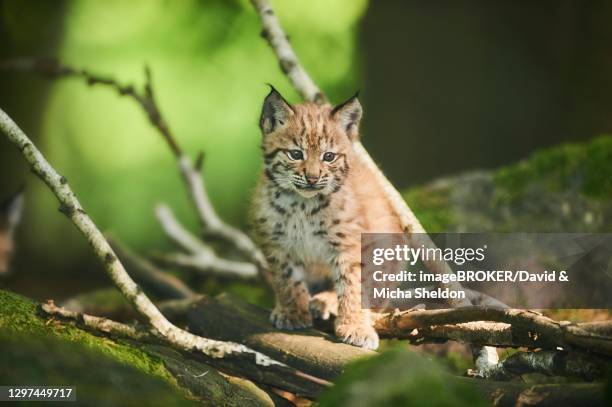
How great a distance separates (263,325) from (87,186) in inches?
201

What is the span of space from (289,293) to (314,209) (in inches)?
18.8

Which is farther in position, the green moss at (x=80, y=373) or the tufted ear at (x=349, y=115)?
the tufted ear at (x=349, y=115)

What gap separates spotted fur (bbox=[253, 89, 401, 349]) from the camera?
3238mm

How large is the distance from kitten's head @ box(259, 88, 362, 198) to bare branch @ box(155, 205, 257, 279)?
6.60ft

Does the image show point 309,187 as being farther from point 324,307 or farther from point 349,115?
point 324,307

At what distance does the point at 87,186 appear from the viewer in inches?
305

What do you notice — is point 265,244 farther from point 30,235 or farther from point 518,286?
point 30,235

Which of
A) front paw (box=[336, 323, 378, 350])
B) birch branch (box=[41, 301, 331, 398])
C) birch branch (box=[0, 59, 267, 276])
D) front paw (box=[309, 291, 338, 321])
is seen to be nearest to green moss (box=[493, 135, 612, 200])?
birch branch (box=[0, 59, 267, 276])

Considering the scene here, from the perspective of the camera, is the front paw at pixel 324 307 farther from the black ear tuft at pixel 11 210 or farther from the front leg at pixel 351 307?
the black ear tuft at pixel 11 210

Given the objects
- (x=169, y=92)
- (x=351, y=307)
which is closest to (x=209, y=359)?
(x=351, y=307)

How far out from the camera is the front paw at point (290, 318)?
3336 mm

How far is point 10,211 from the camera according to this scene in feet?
17.2

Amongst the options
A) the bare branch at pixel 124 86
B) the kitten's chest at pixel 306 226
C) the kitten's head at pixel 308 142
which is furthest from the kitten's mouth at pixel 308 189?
the bare branch at pixel 124 86

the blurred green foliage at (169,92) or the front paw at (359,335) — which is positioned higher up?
the blurred green foliage at (169,92)
